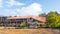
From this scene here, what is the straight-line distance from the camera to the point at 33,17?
72.7ft

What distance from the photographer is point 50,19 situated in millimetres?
15805

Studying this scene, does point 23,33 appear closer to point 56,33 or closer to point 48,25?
point 56,33

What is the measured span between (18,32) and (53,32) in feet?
8.52

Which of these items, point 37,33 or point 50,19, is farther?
point 50,19

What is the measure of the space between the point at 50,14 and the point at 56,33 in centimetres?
444

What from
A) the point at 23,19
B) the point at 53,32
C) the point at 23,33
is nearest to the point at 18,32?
the point at 23,33

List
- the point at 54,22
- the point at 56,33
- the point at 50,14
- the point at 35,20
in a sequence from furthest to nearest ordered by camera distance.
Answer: the point at 35,20 < the point at 50,14 < the point at 54,22 < the point at 56,33

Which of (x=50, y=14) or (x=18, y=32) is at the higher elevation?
(x=50, y=14)

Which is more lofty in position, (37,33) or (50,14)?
(50,14)

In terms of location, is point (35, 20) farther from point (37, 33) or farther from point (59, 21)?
point (37, 33)

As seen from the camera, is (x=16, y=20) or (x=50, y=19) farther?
(x=16, y=20)

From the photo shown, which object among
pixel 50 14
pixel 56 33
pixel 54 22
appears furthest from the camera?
pixel 50 14

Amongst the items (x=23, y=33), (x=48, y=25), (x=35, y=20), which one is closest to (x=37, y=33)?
(x=23, y=33)

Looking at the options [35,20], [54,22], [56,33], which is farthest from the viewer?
[35,20]
